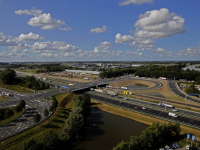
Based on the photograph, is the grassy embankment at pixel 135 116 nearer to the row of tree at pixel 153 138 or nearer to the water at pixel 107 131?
the water at pixel 107 131

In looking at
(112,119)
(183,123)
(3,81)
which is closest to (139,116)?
(112,119)

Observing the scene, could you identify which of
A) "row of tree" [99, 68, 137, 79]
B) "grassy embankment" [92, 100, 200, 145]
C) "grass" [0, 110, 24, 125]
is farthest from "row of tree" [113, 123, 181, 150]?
"row of tree" [99, 68, 137, 79]

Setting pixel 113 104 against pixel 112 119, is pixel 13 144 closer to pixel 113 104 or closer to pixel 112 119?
pixel 112 119

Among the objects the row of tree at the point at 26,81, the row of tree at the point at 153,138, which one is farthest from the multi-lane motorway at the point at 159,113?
the row of tree at the point at 26,81

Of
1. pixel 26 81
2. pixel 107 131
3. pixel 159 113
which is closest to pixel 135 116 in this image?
pixel 159 113

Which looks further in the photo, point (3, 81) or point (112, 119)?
point (3, 81)
